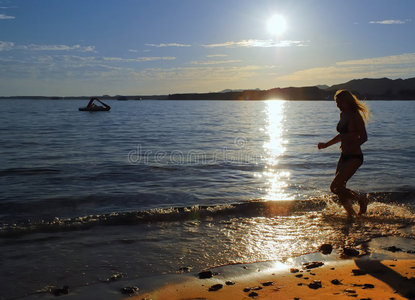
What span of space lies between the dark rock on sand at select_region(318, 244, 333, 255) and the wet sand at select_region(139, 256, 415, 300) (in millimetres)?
451

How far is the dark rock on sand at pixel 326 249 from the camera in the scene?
20.1 ft

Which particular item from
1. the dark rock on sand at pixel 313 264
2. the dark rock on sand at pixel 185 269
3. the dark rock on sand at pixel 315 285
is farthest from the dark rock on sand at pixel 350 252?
the dark rock on sand at pixel 185 269

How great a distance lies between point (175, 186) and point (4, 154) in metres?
11.3

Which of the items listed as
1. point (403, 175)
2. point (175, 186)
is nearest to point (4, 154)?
point (175, 186)

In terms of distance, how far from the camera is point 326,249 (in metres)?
6.17

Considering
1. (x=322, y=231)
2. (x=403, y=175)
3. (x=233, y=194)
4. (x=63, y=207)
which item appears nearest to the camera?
(x=322, y=231)

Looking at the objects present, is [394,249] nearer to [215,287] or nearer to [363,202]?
[363,202]

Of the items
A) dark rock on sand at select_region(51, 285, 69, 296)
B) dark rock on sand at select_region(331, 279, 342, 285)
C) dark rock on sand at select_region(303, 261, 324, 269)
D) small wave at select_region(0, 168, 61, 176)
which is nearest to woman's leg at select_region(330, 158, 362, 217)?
dark rock on sand at select_region(303, 261, 324, 269)

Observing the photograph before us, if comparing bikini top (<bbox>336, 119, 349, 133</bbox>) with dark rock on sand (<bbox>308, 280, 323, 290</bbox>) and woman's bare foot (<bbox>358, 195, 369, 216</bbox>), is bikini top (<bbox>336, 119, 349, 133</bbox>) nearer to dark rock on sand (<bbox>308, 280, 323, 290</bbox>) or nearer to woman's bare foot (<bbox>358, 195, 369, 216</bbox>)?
woman's bare foot (<bbox>358, 195, 369, 216</bbox>)

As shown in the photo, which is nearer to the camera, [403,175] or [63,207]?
[63,207]

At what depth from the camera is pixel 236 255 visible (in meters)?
6.09

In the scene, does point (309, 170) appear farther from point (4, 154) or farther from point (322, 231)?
point (4, 154)
